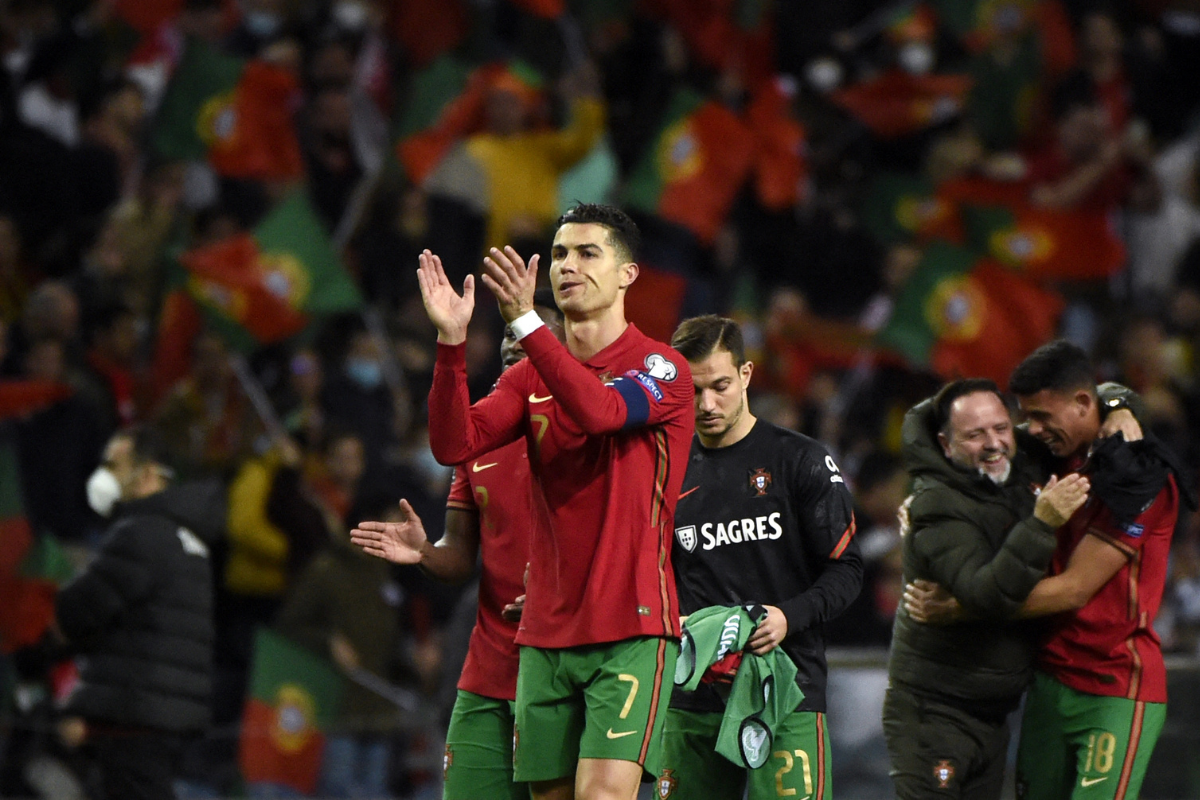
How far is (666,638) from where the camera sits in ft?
16.5

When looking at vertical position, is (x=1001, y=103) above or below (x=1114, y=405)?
above

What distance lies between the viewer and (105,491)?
25.7 ft

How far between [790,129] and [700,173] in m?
0.82

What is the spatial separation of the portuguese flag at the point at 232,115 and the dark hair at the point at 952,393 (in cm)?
708

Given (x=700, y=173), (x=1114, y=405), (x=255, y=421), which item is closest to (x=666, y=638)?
(x=1114, y=405)

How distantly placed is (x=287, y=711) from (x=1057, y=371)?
5.29 m

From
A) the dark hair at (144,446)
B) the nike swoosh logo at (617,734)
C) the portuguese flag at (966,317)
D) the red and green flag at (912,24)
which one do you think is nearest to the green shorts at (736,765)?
the nike swoosh logo at (617,734)

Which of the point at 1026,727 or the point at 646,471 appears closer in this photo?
the point at 646,471

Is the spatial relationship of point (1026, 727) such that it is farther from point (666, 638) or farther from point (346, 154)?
point (346, 154)

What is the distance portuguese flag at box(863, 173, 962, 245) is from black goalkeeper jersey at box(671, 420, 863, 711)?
7.74m

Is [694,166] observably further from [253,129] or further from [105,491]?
[105,491]

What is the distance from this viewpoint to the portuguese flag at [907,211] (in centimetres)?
1333

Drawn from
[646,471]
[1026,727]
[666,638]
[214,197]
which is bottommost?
[1026,727]

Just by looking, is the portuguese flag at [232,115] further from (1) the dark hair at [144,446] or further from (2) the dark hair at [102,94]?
(1) the dark hair at [144,446]
